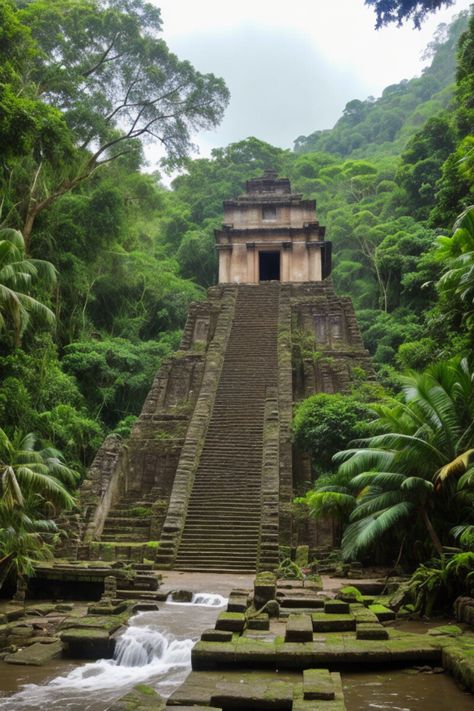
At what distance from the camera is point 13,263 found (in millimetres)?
14836

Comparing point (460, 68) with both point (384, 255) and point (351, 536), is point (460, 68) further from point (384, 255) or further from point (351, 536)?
point (351, 536)

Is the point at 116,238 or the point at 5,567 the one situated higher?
the point at 116,238

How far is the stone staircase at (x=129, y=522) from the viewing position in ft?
50.6

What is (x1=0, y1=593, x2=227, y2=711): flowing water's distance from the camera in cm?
663

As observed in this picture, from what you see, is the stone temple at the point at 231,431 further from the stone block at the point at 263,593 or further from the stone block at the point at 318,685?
the stone block at the point at 318,685

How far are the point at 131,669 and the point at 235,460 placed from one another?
931 centimetres

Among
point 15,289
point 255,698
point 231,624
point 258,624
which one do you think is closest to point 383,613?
point 258,624

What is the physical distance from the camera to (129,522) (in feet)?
52.1

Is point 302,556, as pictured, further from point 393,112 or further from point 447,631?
point 393,112

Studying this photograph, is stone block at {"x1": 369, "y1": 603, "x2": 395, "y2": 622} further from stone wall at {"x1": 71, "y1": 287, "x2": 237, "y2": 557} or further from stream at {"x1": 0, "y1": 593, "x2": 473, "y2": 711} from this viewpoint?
stone wall at {"x1": 71, "y1": 287, "x2": 237, "y2": 557}

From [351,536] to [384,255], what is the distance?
18.4m

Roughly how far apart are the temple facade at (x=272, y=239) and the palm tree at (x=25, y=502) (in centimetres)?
1597

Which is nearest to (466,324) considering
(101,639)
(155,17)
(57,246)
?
(101,639)

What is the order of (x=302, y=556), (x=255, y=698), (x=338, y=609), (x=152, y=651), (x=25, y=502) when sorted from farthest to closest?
(x=302, y=556)
(x=25, y=502)
(x=338, y=609)
(x=152, y=651)
(x=255, y=698)
